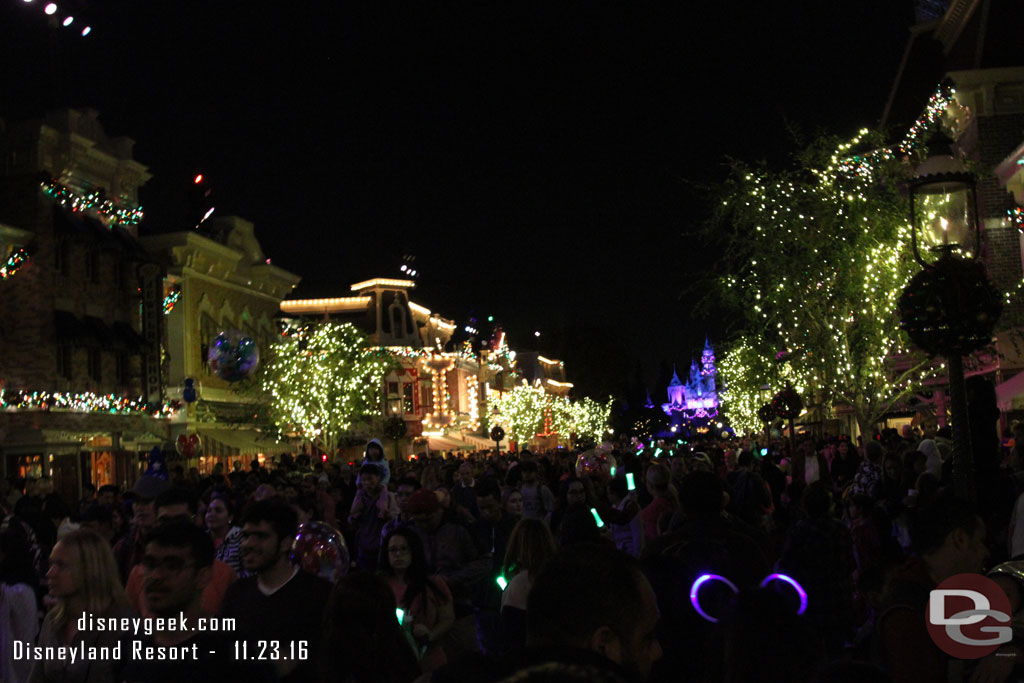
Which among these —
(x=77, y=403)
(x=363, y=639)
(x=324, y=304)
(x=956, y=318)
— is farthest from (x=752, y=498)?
(x=324, y=304)

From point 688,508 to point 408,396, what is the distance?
5287cm

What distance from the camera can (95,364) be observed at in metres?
32.0

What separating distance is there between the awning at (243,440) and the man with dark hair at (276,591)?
34.0m

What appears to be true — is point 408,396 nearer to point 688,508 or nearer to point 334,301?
point 334,301

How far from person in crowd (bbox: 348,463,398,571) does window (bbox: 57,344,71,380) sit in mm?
20802

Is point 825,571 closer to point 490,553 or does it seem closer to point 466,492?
point 490,553

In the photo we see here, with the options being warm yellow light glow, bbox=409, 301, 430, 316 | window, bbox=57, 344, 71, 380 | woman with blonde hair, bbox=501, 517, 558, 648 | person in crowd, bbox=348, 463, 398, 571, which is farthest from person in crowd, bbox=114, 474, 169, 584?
warm yellow light glow, bbox=409, 301, 430, 316

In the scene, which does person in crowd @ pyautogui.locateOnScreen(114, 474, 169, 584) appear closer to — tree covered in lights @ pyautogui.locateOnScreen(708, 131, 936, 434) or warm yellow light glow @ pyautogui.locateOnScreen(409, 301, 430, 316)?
tree covered in lights @ pyautogui.locateOnScreen(708, 131, 936, 434)

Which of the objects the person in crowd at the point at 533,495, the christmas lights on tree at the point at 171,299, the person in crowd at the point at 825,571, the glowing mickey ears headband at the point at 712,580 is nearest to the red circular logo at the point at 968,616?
the glowing mickey ears headband at the point at 712,580

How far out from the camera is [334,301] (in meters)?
56.2

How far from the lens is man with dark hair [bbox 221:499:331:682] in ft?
17.3

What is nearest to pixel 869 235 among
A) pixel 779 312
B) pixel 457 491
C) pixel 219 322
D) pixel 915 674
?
pixel 779 312

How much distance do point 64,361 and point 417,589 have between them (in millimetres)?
26464

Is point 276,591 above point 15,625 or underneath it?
above
